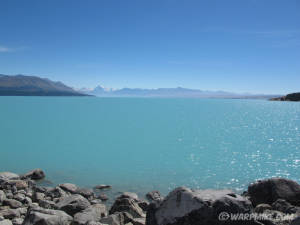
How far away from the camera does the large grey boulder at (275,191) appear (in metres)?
11.9

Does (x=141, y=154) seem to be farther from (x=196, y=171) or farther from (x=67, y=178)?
(x=67, y=178)

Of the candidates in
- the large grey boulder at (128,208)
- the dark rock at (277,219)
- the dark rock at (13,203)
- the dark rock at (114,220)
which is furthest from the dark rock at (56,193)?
the dark rock at (277,219)

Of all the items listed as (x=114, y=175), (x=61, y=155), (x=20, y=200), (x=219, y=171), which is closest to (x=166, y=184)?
(x=114, y=175)

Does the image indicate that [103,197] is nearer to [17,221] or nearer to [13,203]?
[13,203]

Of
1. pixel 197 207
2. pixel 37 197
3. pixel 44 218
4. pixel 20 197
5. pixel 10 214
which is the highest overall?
pixel 197 207

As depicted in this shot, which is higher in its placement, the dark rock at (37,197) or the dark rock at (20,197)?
the dark rock at (20,197)

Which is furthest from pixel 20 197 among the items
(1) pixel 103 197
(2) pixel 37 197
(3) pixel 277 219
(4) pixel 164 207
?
(3) pixel 277 219

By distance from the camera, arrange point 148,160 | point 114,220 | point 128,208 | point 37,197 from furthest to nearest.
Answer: point 148,160 < point 37,197 < point 128,208 < point 114,220

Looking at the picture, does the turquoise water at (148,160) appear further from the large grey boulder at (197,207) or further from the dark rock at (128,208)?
the large grey boulder at (197,207)

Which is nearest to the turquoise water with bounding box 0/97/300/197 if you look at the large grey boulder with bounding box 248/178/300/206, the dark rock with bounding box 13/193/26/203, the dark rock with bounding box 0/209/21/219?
the large grey boulder with bounding box 248/178/300/206

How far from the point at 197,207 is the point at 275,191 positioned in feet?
24.7

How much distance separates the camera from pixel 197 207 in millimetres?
6676

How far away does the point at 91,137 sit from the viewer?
127 ft

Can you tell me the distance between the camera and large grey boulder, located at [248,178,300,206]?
11.9 metres
